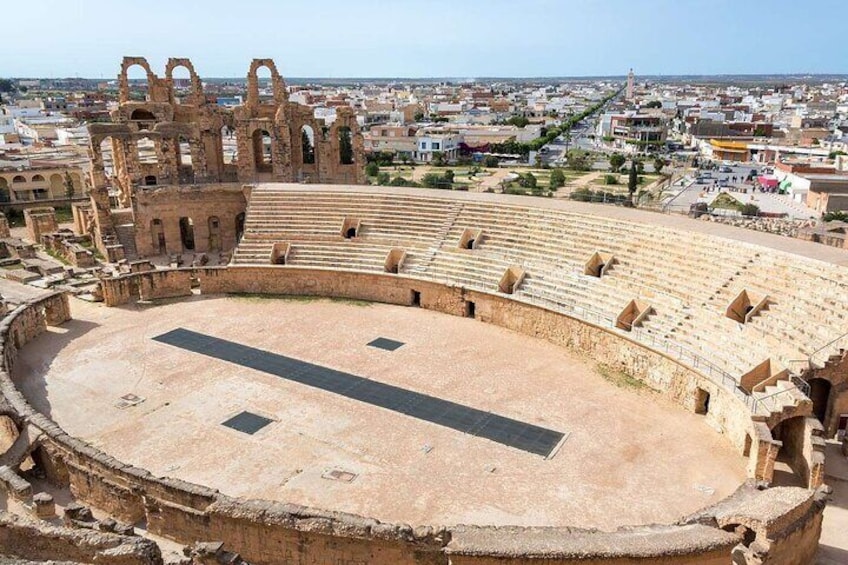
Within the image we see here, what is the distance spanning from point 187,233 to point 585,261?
18.7 meters

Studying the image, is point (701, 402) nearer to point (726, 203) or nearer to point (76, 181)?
point (726, 203)

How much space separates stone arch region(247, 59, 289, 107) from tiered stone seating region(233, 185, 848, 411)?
6743 millimetres

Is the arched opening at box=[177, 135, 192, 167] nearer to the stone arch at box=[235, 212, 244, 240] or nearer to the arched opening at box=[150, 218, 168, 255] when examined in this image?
the arched opening at box=[150, 218, 168, 255]

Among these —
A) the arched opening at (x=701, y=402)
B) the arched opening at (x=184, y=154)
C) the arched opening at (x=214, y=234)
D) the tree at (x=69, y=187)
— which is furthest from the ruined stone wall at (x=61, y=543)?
the tree at (x=69, y=187)

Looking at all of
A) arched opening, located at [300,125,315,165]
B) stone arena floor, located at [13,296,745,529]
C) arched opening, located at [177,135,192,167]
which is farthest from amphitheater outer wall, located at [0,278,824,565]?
arched opening, located at [300,125,315,165]

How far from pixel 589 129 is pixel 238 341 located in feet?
397

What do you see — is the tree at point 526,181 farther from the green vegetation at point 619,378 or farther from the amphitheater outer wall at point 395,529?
the amphitheater outer wall at point 395,529

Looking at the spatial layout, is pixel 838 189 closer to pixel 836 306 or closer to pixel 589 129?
pixel 836 306

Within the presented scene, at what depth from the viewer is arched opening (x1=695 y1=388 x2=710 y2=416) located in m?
16.1

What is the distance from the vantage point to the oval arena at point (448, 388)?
35.3 feet

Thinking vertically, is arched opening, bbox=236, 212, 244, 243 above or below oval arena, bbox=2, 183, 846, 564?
above

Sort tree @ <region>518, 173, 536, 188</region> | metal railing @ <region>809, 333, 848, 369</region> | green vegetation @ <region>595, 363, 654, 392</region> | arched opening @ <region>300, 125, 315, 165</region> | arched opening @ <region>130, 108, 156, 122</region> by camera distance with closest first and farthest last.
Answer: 1. metal railing @ <region>809, 333, 848, 369</region>
2. green vegetation @ <region>595, 363, 654, 392</region>
3. arched opening @ <region>130, 108, 156, 122</region>
4. arched opening @ <region>300, 125, 315, 165</region>
5. tree @ <region>518, 173, 536, 188</region>

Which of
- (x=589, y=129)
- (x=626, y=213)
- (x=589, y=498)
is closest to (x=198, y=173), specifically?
(x=626, y=213)

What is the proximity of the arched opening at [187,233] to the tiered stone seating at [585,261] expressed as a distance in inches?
180
